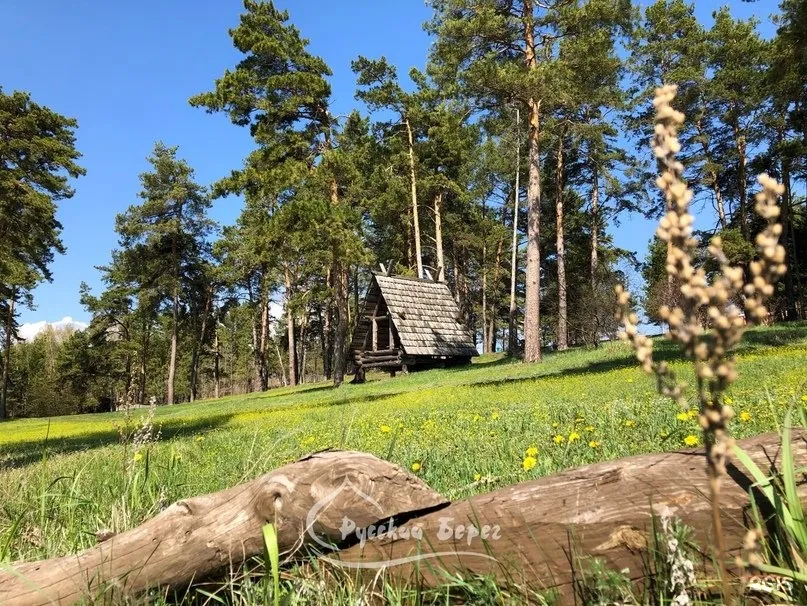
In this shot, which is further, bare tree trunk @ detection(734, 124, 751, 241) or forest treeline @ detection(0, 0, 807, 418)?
bare tree trunk @ detection(734, 124, 751, 241)

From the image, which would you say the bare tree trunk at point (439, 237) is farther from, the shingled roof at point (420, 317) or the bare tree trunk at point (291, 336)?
the bare tree trunk at point (291, 336)

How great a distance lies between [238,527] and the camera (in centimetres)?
242

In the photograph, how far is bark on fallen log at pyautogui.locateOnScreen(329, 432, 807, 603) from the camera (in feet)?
6.24

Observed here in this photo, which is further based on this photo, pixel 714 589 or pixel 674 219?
pixel 714 589

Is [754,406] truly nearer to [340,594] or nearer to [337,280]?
[340,594]

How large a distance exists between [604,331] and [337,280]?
13.6 metres

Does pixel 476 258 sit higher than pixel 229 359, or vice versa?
pixel 476 258

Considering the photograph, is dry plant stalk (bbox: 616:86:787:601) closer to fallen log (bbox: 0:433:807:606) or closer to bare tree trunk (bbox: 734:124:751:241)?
fallen log (bbox: 0:433:807:606)

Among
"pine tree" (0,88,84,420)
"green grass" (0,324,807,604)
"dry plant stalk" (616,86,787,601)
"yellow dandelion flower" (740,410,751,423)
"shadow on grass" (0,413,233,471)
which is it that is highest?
"pine tree" (0,88,84,420)

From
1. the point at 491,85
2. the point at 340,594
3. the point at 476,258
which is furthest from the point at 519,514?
the point at 476,258

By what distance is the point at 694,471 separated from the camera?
202 centimetres

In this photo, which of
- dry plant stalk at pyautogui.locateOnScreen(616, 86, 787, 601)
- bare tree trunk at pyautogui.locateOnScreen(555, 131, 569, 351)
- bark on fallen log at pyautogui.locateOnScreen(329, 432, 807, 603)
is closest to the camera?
dry plant stalk at pyautogui.locateOnScreen(616, 86, 787, 601)

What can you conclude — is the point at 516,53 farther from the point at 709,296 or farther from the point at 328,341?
the point at 328,341

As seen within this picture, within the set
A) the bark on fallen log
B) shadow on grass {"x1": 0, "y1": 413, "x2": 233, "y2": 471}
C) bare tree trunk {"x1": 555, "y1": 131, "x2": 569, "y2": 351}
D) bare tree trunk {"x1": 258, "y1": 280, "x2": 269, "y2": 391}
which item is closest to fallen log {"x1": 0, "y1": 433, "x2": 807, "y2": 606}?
the bark on fallen log
